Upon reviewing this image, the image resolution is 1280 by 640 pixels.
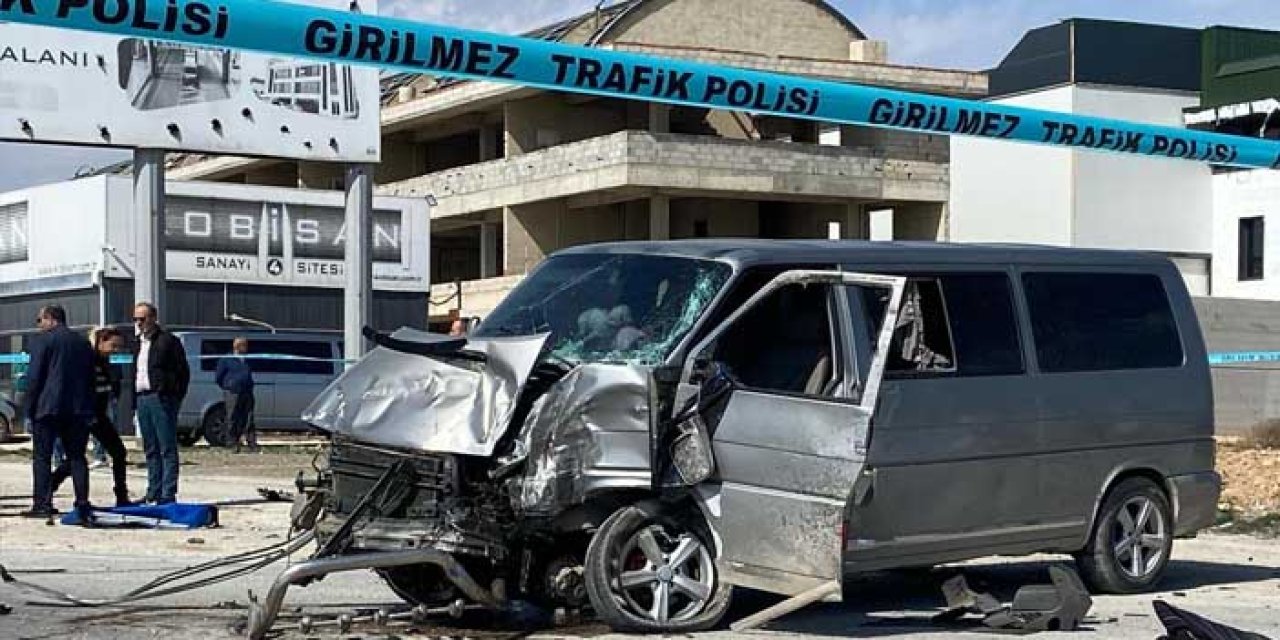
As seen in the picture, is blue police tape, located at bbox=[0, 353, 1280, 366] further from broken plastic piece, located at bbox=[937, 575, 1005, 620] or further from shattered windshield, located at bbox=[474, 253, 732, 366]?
shattered windshield, located at bbox=[474, 253, 732, 366]

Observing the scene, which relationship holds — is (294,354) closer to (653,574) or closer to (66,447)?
(66,447)

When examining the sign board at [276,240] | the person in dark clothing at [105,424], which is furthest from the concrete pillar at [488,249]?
the person in dark clothing at [105,424]

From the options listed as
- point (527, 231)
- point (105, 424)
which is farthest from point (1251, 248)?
point (105, 424)

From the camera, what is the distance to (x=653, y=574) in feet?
29.1

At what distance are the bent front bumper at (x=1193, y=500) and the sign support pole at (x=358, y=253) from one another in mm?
18334

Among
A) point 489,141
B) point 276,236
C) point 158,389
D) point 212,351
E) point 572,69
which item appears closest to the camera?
point 572,69

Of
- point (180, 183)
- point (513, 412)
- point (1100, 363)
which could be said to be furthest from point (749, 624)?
point (180, 183)

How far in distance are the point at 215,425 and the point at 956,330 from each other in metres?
19.0

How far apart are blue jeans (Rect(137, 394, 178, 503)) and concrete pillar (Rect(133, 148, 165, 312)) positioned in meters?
12.2

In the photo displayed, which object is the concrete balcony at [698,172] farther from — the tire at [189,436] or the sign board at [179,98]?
the tire at [189,436]

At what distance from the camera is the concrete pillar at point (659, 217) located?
152ft

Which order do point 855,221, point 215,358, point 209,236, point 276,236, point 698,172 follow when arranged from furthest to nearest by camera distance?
1. point 855,221
2. point 698,172
3. point 276,236
4. point 209,236
5. point 215,358

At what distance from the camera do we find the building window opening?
45.4m

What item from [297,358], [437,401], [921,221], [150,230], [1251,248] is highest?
[921,221]
